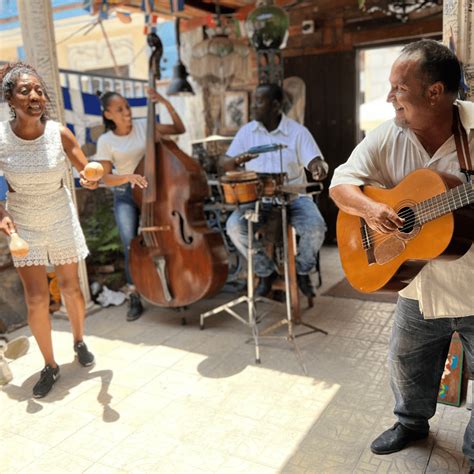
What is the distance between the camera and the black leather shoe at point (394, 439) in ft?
7.36

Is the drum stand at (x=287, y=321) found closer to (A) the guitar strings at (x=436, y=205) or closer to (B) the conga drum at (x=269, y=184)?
(B) the conga drum at (x=269, y=184)

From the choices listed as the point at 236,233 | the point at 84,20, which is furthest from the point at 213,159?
the point at 84,20

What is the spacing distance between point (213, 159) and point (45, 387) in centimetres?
300

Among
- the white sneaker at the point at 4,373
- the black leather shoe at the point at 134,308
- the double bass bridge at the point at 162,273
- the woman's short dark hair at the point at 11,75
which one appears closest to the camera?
the woman's short dark hair at the point at 11,75

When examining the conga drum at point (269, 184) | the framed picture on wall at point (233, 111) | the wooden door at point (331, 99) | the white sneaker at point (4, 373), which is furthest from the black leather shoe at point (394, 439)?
the framed picture on wall at point (233, 111)

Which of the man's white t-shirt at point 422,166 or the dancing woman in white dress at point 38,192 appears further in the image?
the dancing woman in white dress at point 38,192

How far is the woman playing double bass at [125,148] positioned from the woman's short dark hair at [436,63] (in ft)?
8.10

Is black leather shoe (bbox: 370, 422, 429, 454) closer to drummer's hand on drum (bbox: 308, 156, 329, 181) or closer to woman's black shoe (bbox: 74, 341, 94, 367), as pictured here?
drummer's hand on drum (bbox: 308, 156, 329, 181)

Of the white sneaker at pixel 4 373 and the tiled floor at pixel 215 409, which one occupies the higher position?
the white sneaker at pixel 4 373

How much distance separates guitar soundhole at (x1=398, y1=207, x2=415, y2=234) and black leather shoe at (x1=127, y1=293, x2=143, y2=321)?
2.76m

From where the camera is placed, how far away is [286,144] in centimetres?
380

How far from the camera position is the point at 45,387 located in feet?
9.78

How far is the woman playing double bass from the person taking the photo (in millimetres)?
4031

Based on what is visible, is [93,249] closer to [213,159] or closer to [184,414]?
[213,159]
